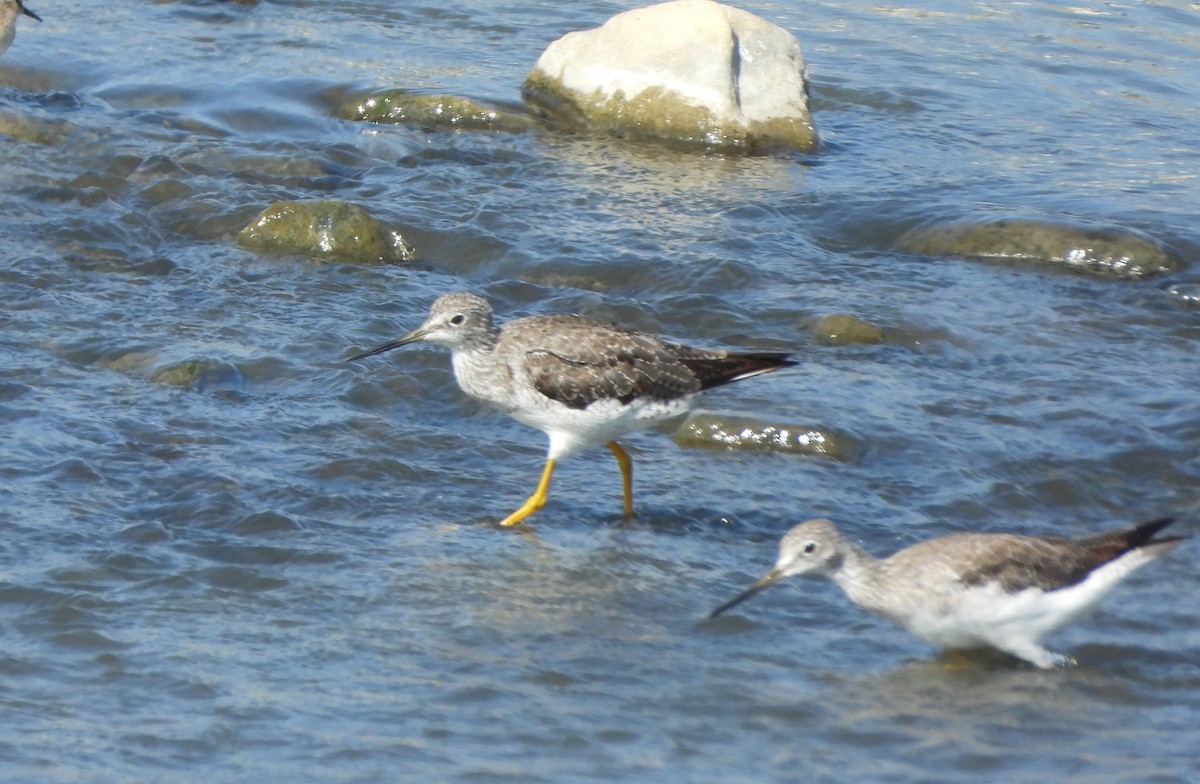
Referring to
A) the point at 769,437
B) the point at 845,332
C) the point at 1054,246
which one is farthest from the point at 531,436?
the point at 1054,246

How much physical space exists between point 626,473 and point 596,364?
578 mm

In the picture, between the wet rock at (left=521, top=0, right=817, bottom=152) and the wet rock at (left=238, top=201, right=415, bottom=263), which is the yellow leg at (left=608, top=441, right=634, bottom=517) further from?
the wet rock at (left=521, top=0, right=817, bottom=152)

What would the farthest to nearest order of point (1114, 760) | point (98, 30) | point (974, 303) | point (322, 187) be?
point (98, 30) → point (322, 187) → point (974, 303) → point (1114, 760)

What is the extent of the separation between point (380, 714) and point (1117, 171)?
9243 mm

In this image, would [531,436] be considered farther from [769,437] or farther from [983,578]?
A: [983,578]

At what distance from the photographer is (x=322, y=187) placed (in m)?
12.2

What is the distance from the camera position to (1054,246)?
36.9 feet

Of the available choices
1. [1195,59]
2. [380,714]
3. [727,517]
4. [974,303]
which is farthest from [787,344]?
[1195,59]

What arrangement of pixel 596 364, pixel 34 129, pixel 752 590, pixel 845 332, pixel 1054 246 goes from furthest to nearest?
pixel 34 129 → pixel 1054 246 → pixel 845 332 → pixel 596 364 → pixel 752 590

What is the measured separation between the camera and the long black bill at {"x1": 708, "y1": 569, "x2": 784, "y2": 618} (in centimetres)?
645

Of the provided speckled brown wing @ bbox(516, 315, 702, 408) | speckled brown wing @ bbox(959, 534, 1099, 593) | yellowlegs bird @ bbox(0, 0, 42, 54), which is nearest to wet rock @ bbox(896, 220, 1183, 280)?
speckled brown wing @ bbox(516, 315, 702, 408)

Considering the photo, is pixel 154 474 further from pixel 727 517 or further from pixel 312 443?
pixel 727 517

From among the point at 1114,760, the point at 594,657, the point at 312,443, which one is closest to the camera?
the point at 1114,760

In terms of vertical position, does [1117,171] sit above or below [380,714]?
above
